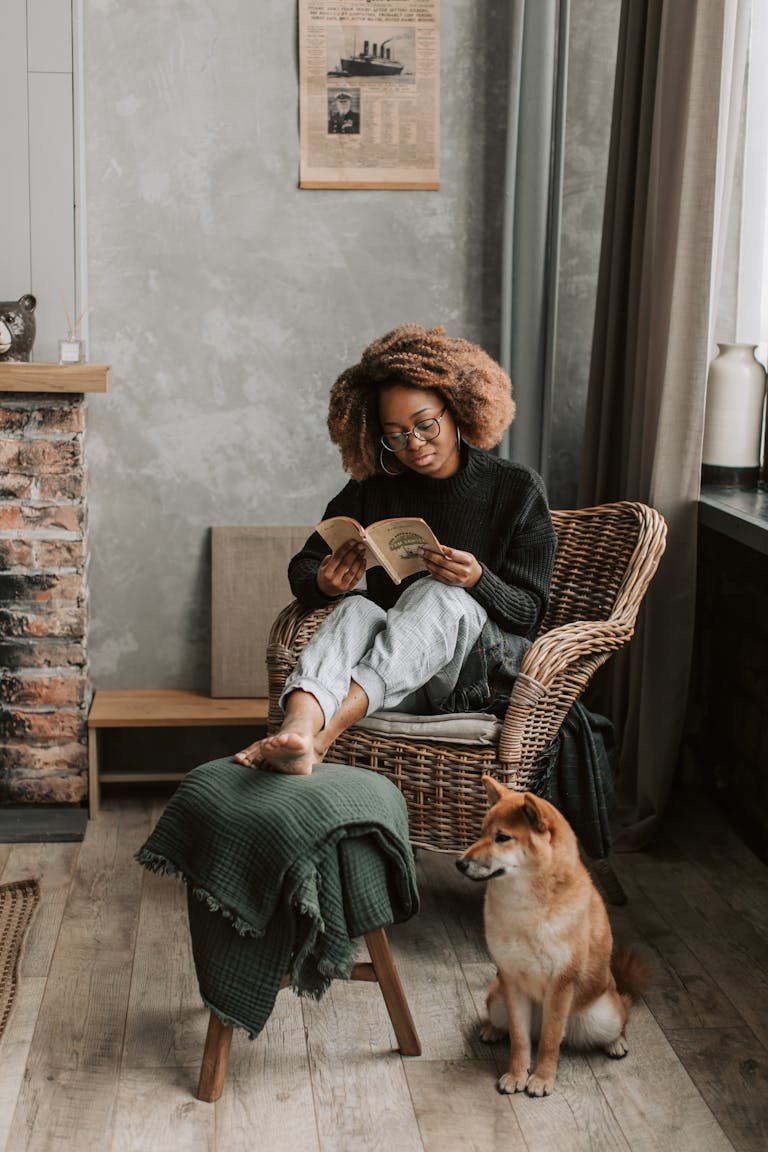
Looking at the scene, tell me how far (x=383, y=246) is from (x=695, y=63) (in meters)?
0.88

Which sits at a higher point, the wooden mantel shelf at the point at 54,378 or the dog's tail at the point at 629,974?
the wooden mantel shelf at the point at 54,378

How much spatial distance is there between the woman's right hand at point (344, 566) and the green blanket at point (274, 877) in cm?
55

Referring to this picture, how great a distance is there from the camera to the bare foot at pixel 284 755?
191 centimetres

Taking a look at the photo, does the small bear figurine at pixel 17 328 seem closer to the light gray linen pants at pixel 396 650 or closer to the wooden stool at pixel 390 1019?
the light gray linen pants at pixel 396 650

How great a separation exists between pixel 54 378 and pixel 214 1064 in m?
1.53

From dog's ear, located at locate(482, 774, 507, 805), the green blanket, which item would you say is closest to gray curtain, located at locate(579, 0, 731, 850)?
dog's ear, located at locate(482, 774, 507, 805)

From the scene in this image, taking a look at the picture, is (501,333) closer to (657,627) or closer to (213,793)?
(657,627)

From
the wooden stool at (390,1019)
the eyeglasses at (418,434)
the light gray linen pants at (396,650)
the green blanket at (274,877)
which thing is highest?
the eyeglasses at (418,434)

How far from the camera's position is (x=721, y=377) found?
2740 millimetres

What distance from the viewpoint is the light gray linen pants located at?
2.16 m

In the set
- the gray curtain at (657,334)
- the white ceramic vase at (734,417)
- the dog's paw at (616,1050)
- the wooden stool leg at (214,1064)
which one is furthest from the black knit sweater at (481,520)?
the wooden stool leg at (214,1064)

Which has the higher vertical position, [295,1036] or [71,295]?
[71,295]

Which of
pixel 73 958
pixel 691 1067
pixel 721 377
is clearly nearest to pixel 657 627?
pixel 721 377

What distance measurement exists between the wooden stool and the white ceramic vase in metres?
1.39
